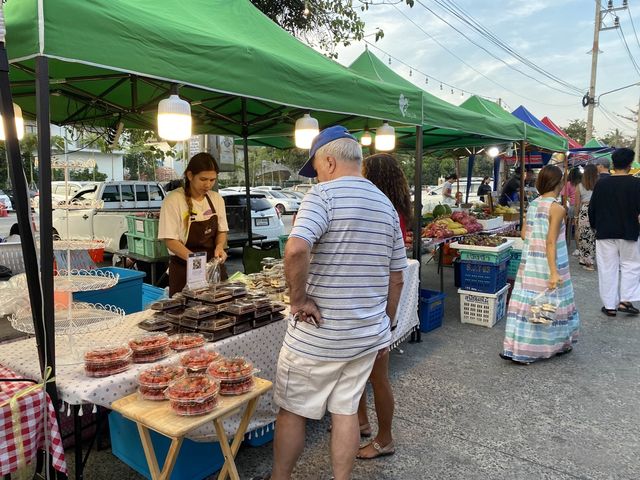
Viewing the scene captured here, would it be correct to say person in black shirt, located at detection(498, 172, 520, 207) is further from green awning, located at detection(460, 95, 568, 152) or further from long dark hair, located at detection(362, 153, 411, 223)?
long dark hair, located at detection(362, 153, 411, 223)

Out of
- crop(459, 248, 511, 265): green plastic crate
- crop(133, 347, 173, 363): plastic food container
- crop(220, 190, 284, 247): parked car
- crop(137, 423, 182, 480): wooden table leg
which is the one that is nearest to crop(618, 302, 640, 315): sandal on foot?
crop(459, 248, 511, 265): green plastic crate

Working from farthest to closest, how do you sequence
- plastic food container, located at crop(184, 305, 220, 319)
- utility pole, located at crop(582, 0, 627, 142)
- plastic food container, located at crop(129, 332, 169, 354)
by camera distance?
utility pole, located at crop(582, 0, 627, 142) < plastic food container, located at crop(184, 305, 220, 319) < plastic food container, located at crop(129, 332, 169, 354)

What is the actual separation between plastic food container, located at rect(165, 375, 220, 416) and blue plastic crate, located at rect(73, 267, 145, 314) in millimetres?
1948

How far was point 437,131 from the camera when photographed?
8125 millimetres

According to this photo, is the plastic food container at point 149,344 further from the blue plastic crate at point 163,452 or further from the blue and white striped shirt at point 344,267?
the blue and white striped shirt at point 344,267

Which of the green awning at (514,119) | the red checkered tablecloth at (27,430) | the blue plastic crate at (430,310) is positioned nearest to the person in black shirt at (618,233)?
the blue plastic crate at (430,310)

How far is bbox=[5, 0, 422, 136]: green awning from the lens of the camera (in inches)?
77.6

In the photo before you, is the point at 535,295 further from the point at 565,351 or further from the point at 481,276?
the point at 481,276

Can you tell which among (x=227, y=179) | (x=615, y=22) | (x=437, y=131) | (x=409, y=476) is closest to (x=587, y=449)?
(x=409, y=476)

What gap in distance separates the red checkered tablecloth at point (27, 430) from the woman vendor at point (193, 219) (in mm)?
1579

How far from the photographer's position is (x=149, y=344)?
2.21 meters

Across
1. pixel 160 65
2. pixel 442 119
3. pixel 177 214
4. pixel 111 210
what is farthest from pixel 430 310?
pixel 111 210

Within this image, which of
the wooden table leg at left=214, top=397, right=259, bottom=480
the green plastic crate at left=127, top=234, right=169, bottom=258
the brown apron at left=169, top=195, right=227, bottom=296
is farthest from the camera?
the green plastic crate at left=127, top=234, right=169, bottom=258

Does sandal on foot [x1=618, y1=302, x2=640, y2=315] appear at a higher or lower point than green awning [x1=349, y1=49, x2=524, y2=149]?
lower
